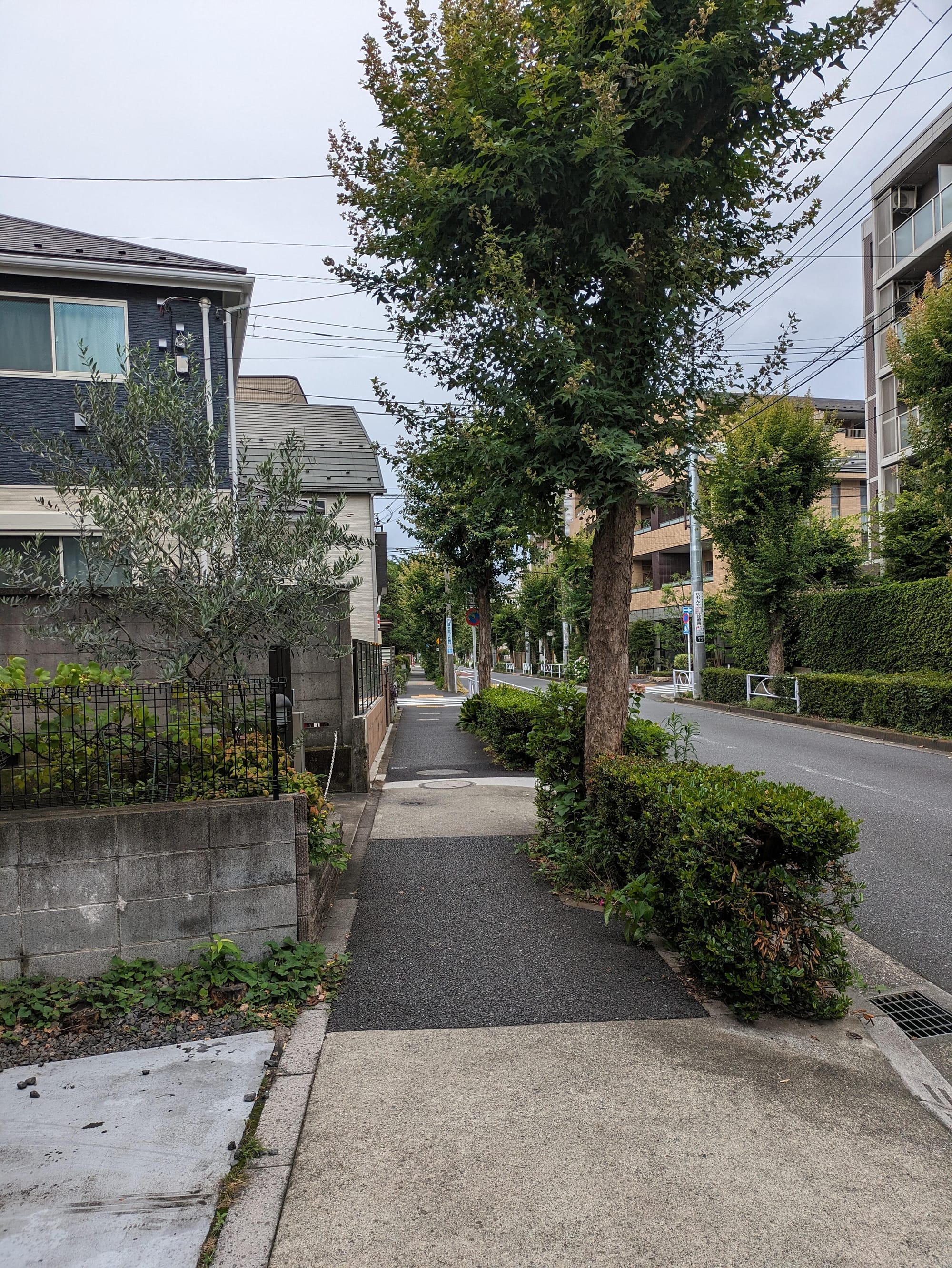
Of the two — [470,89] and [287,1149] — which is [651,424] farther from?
[287,1149]

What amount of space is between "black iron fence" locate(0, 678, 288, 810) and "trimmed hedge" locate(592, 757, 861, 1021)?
7.16ft

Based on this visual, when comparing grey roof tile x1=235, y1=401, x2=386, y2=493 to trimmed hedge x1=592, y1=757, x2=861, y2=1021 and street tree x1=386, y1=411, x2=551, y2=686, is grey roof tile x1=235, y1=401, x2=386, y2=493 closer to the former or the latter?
street tree x1=386, y1=411, x2=551, y2=686

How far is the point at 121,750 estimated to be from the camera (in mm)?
4789

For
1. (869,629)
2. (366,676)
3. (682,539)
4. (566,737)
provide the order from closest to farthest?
(566,737), (366,676), (869,629), (682,539)

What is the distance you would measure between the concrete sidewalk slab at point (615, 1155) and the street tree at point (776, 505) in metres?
18.3

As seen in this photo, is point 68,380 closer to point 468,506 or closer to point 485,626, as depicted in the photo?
point 468,506

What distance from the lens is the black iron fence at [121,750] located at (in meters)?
4.60

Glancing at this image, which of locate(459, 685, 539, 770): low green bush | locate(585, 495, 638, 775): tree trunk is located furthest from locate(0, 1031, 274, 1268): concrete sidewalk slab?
locate(459, 685, 539, 770): low green bush

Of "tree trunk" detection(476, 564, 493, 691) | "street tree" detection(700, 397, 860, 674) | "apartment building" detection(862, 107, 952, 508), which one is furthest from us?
"apartment building" detection(862, 107, 952, 508)

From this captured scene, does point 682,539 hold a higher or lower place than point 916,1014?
higher

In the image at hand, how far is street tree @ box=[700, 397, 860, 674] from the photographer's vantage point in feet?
69.6

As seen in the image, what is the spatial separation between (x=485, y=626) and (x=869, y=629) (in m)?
8.99

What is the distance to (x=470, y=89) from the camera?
5.71 meters

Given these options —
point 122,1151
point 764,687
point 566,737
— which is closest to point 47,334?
point 566,737
